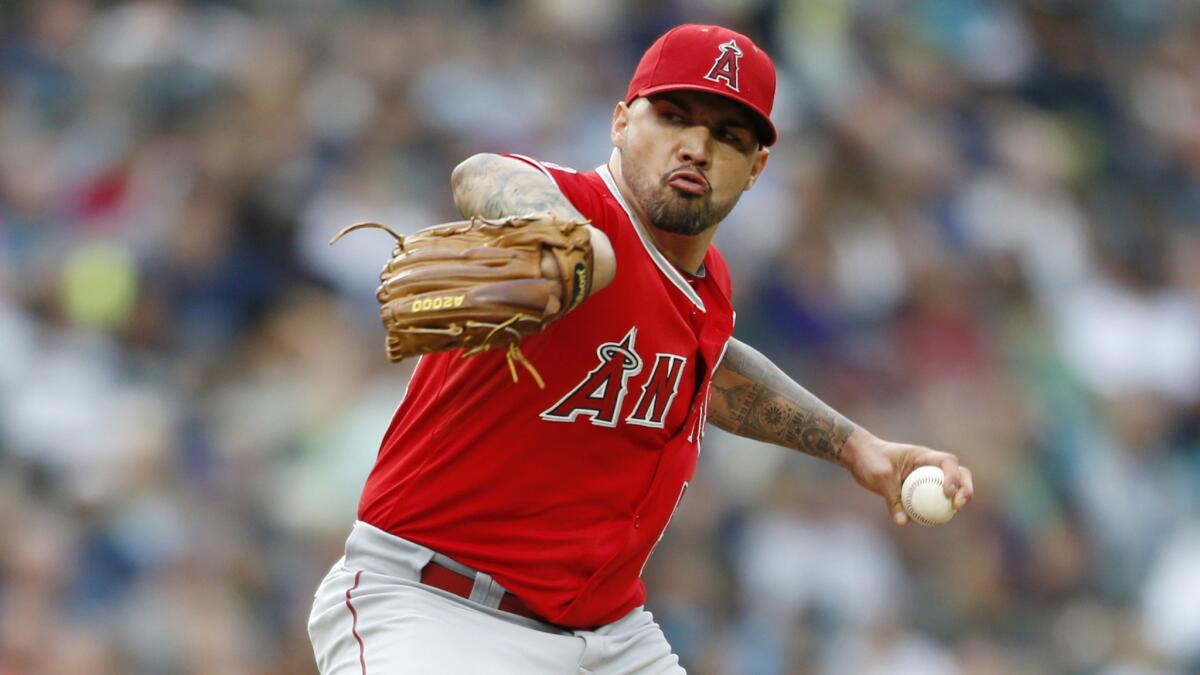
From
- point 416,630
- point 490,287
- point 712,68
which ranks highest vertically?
point 712,68

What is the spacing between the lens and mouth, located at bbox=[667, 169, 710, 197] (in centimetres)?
362

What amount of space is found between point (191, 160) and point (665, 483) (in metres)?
4.65

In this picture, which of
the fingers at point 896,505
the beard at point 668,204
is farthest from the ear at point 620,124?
the fingers at point 896,505

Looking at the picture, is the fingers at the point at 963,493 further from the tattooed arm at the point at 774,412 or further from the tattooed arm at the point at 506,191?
the tattooed arm at the point at 506,191

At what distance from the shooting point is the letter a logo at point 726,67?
3.62 meters

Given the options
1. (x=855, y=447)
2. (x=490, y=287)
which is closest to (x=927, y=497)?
(x=855, y=447)

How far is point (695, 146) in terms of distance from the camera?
3.67 m

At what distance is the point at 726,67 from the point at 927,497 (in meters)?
1.12

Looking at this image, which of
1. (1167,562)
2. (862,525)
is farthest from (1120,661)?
(862,525)

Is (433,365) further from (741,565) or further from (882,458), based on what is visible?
(741,565)

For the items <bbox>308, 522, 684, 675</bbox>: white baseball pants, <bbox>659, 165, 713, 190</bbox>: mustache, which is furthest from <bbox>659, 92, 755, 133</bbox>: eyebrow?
<bbox>308, 522, 684, 675</bbox>: white baseball pants

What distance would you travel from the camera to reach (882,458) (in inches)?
161

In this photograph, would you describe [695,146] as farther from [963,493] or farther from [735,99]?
[963,493]

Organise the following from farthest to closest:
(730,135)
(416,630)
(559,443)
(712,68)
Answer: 1. (730,135)
2. (712,68)
3. (559,443)
4. (416,630)
